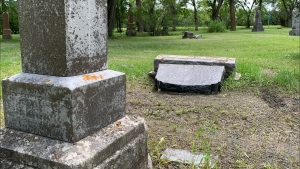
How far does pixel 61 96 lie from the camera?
1645mm

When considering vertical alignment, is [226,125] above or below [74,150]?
below

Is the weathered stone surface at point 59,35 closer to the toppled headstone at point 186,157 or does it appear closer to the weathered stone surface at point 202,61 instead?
the toppled headstone at point 186,157

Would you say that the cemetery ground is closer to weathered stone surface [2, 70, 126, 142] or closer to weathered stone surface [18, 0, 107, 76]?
weathered stone surface [2, 70, 126, 142]

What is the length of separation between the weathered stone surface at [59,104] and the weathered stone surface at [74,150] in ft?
0.15

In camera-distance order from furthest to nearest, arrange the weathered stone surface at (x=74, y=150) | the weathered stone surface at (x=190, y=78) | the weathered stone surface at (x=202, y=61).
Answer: the weathered stone surface at (x=202, y=61) < the weathered stone surface at (x=190, y=78) < the weathered stone surface at (x=74, y=150)

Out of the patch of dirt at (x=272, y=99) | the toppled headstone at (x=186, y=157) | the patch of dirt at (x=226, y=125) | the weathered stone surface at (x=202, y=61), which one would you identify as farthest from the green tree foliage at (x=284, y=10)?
the toppled headstone at (x=186, y=157)

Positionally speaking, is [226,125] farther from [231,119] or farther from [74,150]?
[74,150]

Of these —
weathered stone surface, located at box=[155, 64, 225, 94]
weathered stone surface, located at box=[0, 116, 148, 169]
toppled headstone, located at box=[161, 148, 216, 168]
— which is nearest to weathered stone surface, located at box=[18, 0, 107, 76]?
weathered stone surface, located at box=[0, 116, 148, 169]

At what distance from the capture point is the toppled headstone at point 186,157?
2.42 meters

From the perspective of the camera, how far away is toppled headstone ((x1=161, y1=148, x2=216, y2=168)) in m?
2.42

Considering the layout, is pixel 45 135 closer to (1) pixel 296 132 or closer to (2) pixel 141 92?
(1) pixel 296 132

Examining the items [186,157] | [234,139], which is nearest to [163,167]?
[186,157]

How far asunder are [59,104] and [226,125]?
7.57ft

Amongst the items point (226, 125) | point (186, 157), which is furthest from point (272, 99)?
point (186, 157)
